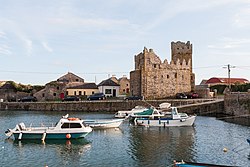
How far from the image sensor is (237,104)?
4538 cm

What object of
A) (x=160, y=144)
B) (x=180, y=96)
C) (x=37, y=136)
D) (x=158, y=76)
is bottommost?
(x=160, y=144)

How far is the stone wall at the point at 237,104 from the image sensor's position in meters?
43.4

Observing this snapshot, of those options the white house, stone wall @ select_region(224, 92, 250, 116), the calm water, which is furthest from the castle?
the calm water

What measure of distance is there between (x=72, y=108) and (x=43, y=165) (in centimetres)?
4363

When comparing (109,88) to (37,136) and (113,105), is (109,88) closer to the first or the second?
(113,105)

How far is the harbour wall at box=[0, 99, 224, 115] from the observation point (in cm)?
5078

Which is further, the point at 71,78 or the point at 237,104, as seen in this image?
the point at 71,78

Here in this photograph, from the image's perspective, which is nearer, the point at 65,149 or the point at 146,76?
the point at 65,149

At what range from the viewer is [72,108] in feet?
207

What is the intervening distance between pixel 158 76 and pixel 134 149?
43.1 metres

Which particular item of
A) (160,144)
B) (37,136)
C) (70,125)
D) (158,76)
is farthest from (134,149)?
(158,76)

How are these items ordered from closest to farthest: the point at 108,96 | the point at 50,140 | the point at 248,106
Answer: the point at 50,140, the point at 248,106, the point at 108,96

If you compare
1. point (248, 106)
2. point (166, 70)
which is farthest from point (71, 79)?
point (248, 106)

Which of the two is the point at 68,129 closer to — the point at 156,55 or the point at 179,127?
the point at 179,127
